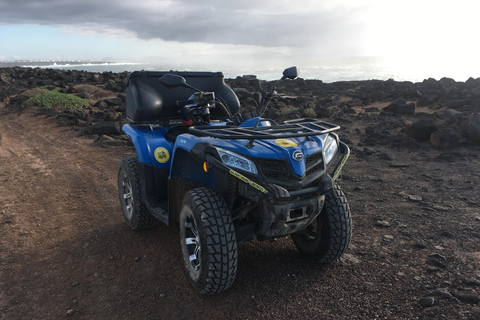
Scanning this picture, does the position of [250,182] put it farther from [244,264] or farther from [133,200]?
[133,200]

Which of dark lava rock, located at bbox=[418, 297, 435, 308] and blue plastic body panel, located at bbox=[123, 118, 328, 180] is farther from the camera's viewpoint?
dark lava rock, located at bbox=[418, 297, 435, 308]

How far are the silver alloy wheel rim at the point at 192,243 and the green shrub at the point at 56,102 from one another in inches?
593

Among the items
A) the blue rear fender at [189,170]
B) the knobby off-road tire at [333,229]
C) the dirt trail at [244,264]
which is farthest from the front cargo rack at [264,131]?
the dirt trail at [244,264]

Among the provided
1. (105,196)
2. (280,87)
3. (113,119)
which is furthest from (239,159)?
(280,87)

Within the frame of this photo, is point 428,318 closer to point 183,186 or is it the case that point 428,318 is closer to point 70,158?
point 183,186

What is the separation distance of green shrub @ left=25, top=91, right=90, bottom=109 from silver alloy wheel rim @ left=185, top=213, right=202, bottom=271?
15.1 metres

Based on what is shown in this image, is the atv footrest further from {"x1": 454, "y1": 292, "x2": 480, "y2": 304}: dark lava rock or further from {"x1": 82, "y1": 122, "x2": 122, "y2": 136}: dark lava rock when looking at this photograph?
{"x1": 82, "y1": 122, "x2": 122, "y2": 136}: dark lava rock

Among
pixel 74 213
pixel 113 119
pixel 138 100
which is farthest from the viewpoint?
pixel 113 119

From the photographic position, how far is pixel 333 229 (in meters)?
3.42

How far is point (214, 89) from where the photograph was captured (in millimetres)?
4867

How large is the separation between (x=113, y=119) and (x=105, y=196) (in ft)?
26.7

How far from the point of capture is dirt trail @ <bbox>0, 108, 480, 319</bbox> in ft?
10.2

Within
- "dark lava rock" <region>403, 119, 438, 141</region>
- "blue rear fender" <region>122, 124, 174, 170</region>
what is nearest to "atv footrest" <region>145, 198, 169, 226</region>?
"blue rear fender" <region>122, 124, 174, 170</region>

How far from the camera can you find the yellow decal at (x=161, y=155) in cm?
413
